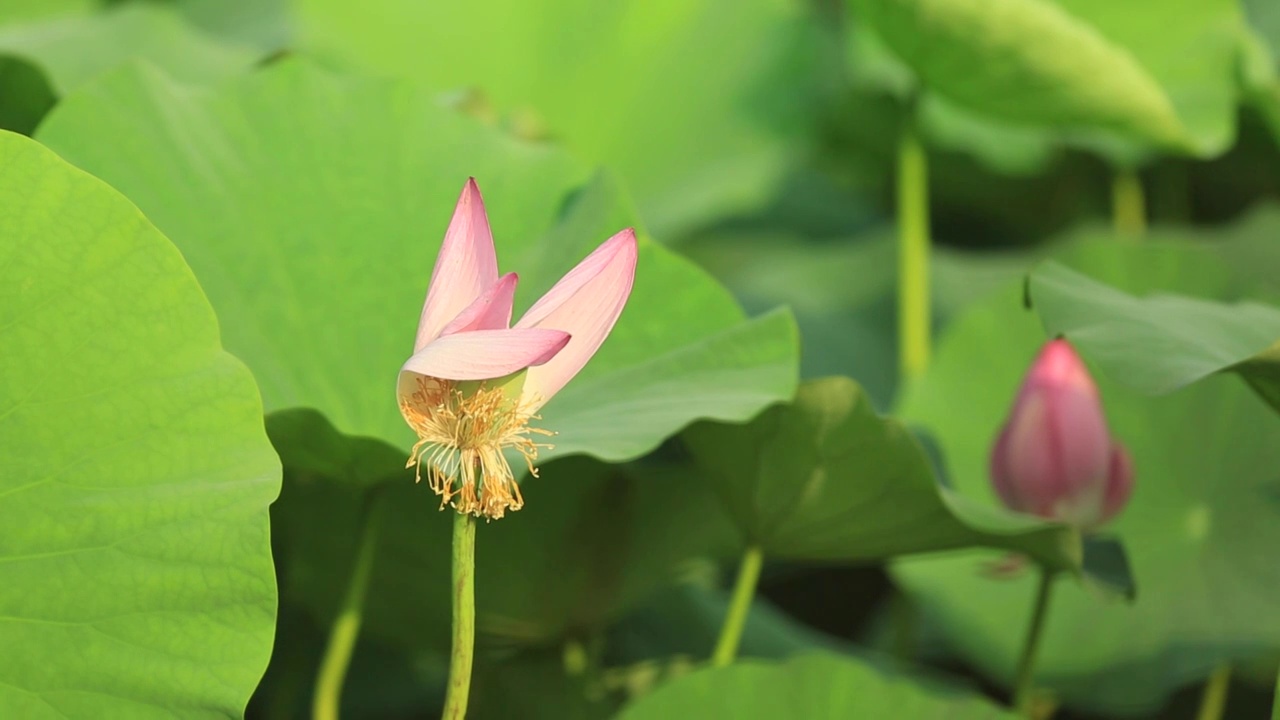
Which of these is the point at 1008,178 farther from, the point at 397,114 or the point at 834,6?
the point at 397,114

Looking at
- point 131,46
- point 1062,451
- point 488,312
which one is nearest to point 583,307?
point 488,312

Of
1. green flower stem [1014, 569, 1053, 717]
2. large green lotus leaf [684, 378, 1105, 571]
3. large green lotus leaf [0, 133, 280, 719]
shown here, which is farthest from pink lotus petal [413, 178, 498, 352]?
green flower stem [1014, 569, 1053, 717]

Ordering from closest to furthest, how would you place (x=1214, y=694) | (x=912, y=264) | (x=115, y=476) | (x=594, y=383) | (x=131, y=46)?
(x=115, y=476) < (x=594, y=383) < (x=1214, y=694) < (x=131, y=46) < (x=912, y=264)

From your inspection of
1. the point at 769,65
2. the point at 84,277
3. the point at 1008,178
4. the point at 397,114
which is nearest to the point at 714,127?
the point at 769,65

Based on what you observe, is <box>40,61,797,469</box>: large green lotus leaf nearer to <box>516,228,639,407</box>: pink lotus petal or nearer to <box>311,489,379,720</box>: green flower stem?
<box>311,489,379,720</box>: green flower stem

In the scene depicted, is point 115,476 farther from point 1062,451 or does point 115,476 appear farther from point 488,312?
point 1062,451

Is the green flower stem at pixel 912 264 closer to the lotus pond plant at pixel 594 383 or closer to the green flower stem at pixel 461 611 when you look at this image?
the lotus pond plant at pixel 594 383

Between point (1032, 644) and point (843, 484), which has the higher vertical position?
point (843, 484)

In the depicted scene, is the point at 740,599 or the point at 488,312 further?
the point at 740,599
